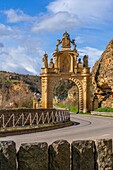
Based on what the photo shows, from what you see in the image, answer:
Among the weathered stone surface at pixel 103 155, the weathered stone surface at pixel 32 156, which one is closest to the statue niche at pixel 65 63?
the weathered stone surface at pixel 103 155

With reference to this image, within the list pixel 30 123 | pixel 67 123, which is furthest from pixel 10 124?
pixel 67 123

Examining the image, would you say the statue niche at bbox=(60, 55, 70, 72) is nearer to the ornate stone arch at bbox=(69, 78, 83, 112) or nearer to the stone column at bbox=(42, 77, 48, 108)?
the ornate stone arch at bbox=(69, 78, 83, 112)

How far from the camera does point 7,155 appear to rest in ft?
18.0

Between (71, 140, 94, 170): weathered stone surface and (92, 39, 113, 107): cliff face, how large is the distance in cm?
4144

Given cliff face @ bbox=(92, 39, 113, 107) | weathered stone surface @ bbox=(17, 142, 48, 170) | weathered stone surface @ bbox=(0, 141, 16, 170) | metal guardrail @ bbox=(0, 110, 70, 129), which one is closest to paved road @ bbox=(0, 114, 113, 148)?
metal guardrail @ bbox=(0, 110, 70, 129)

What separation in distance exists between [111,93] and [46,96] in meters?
9.89

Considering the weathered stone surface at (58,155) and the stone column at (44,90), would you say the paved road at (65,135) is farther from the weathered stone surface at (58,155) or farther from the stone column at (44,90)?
the stone column at (44,90)

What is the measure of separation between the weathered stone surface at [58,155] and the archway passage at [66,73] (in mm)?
39255

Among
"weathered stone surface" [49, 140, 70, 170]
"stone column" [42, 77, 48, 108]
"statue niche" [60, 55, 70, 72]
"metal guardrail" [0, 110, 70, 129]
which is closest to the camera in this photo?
"weathered stone surface" [49, 140, 70, 170]

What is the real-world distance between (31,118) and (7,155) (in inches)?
722

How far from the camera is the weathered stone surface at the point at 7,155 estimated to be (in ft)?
18.0

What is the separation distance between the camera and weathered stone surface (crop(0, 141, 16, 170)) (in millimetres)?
5473

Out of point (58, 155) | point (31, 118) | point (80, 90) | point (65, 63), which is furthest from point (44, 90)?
point (58, 155)

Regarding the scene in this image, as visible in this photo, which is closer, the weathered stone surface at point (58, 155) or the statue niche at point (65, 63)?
the weathered stone surface at point (58, 155)
